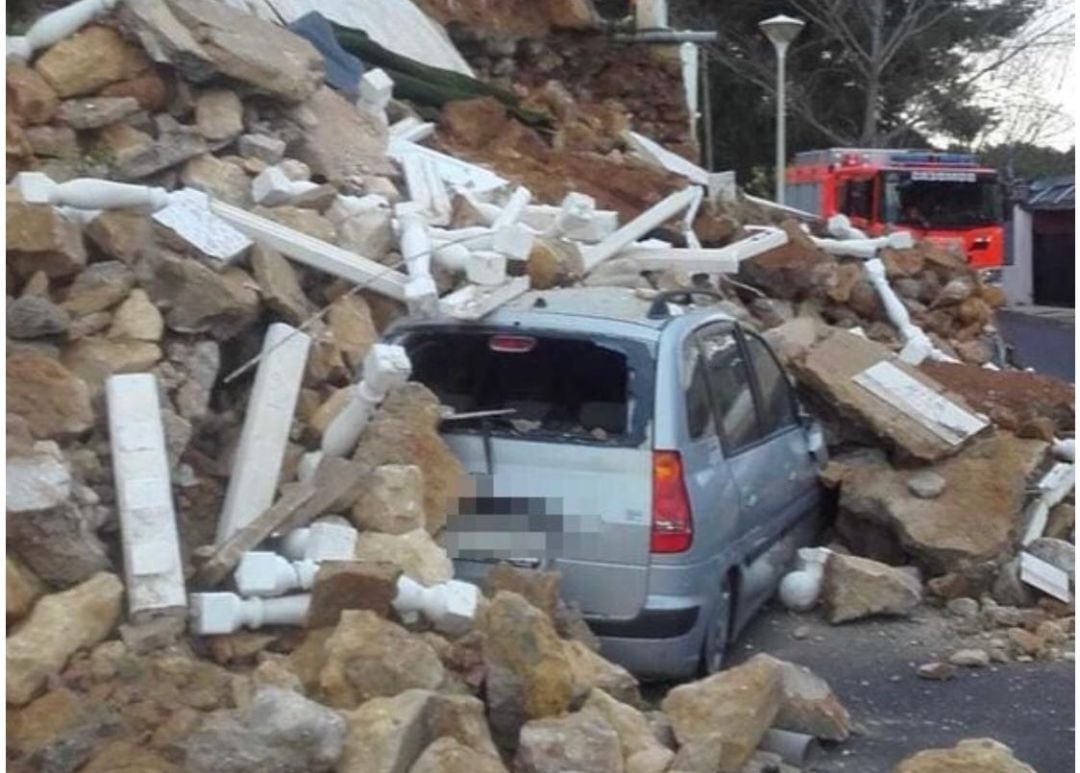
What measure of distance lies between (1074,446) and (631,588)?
11.4 feet

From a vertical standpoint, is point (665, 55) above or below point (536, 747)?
above

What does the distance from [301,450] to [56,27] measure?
2960mm

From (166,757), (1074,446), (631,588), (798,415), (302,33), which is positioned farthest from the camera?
(302,33)

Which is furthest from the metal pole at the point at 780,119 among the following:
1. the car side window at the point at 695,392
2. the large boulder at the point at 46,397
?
the large boulder at the point at 46,397

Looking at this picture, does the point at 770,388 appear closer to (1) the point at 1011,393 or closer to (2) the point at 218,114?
(1) the point at 1011,393

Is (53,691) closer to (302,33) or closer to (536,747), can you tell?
(536,747)

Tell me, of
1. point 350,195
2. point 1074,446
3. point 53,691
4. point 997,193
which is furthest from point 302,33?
point 997,193

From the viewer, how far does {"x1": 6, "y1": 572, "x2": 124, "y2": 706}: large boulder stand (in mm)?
5035

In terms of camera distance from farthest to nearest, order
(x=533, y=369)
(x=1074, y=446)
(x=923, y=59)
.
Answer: (x=923, y=59) → (x=1074, y=446) → (x=533, y=369)

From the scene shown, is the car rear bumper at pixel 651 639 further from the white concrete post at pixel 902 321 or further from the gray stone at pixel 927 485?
the white concrete post at pixel 902 321

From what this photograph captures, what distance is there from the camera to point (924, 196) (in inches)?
1090

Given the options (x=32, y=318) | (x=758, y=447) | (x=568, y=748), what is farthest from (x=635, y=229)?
(x=568, y=748)

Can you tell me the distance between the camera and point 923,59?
3862cm

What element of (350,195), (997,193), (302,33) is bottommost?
(997,193)
